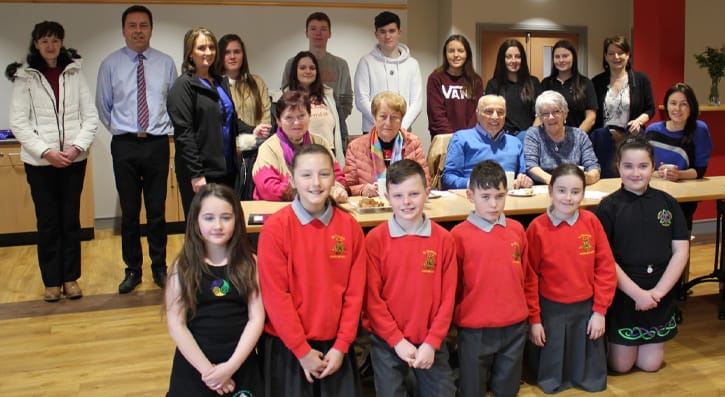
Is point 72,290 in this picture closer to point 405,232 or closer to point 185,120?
point 185,120

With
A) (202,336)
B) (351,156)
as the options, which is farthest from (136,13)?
(202,336)

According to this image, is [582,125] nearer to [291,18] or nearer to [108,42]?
[291,18]

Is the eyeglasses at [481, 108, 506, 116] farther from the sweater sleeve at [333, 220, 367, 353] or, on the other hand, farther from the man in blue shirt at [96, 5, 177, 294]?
the man in blue shirt at [96, 5, 177, 294]

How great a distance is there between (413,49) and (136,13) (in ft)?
11.4

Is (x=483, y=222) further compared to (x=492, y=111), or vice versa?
(x=492, y=111)

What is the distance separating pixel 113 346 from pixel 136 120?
1467 mm

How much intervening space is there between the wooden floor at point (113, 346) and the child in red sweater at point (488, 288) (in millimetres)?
276

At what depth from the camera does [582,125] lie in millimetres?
4516

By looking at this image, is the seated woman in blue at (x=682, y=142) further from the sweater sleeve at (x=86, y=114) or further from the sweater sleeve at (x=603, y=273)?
the sweater sleeve at (x=86, y=114)

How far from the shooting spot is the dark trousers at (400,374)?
2.47 meters

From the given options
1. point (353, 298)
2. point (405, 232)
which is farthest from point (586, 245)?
point (353, 298)

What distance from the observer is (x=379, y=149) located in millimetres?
3539

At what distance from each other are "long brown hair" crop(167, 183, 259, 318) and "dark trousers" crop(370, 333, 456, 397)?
51cm

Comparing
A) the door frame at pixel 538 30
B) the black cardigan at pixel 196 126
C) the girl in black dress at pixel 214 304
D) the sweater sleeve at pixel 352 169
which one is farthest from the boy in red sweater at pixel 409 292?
the door frame at pixel 538 30
